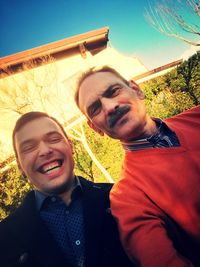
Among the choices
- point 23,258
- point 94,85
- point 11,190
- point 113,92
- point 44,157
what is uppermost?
point 94,85

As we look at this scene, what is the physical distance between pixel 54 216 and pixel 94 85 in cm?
131

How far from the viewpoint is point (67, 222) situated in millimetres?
2150

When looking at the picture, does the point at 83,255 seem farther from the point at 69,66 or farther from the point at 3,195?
the point at 69,66

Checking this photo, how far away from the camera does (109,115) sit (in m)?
2.24

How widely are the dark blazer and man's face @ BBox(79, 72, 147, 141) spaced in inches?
29.1

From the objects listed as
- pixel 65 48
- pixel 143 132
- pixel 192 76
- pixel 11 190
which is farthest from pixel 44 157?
pixel 65 48

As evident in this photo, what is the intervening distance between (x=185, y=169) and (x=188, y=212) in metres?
0.31

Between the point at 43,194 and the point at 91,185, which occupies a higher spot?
the point at 43,194

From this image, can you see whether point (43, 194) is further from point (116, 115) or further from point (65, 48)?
point (65, 48)

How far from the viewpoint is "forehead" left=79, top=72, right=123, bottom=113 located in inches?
94.4

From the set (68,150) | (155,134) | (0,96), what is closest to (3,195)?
(0,96)

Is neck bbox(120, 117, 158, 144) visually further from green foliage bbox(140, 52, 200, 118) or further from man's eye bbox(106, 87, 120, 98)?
green foliage bbox(140, 52, 200, 118)

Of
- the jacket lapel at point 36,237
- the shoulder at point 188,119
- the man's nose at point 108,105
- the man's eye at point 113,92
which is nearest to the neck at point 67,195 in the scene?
the jacket lapel at point 36,237

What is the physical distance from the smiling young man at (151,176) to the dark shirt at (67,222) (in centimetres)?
45
